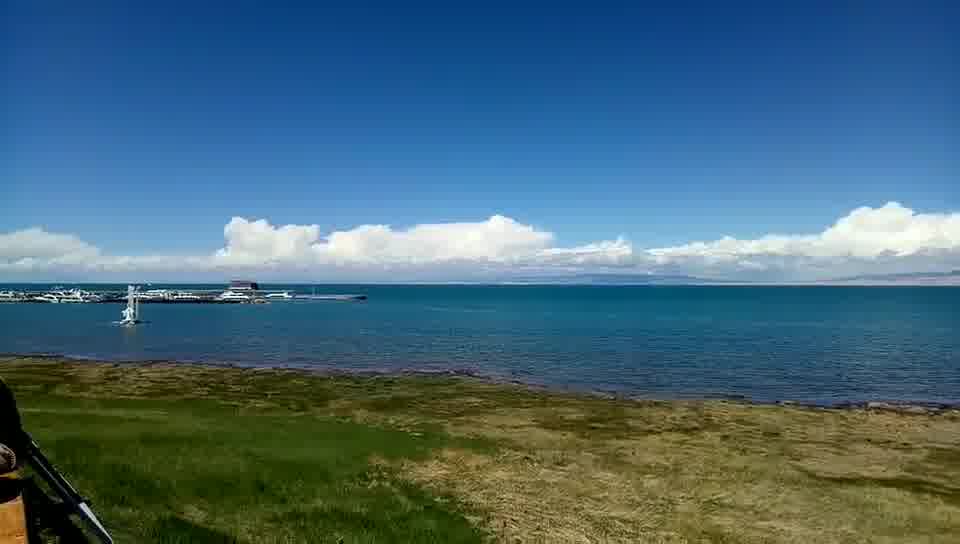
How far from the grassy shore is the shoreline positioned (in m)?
4.64

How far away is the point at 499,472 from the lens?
2416 cm

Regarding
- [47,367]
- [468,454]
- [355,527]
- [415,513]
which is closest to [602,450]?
[468,454]

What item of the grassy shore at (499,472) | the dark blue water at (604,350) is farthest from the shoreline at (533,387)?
the grassy shore at (499,472)

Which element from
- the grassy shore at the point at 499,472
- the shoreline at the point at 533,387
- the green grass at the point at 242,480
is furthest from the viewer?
the shoreline at the point at 533,387

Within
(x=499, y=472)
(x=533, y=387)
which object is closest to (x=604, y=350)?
(x=533, y=387)

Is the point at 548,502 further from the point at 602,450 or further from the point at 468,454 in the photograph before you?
the point at 602,450

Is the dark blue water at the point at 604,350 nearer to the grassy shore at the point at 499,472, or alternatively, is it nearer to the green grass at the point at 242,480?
the grassy shore at the point at 499,472

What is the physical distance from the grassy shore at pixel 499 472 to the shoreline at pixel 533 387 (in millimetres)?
4642

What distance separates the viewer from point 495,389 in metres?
51.1

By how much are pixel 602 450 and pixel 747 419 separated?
51.4 feet

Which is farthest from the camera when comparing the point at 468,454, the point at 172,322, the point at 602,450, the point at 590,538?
the point at 172,322

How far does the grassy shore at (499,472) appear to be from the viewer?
671 inches

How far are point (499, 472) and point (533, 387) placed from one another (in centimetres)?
2966

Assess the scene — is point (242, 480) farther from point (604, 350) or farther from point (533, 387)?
point (604, 350)
